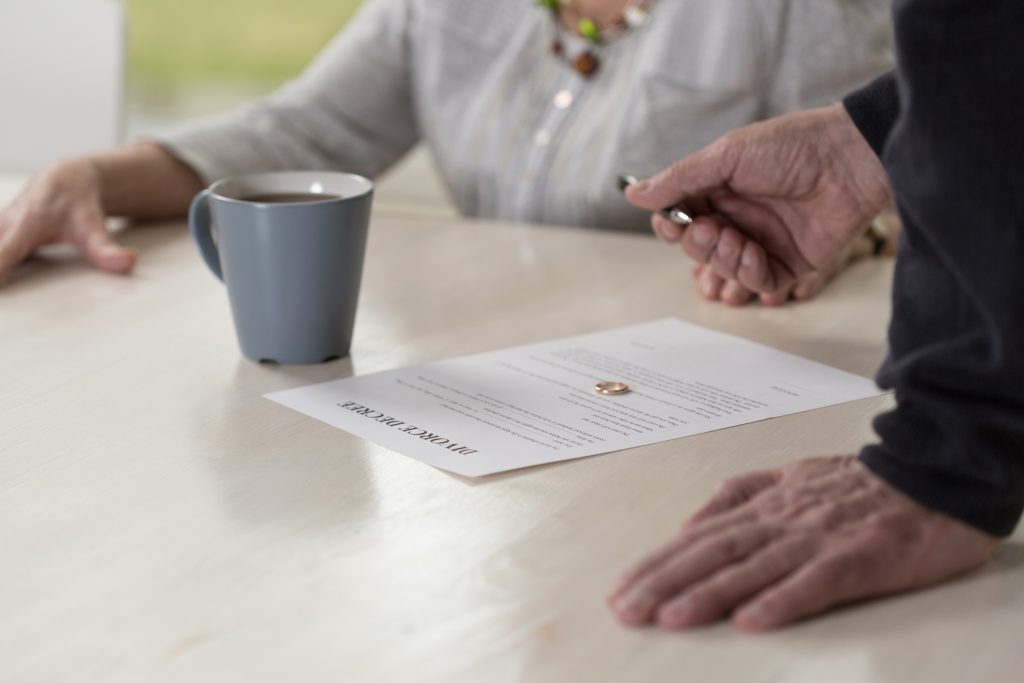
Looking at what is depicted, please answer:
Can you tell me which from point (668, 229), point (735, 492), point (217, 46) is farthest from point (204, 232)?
point (217, 46)

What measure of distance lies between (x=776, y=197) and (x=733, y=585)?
1.68 feet

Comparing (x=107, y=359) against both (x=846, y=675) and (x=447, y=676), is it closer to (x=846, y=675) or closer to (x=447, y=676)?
(x=447, y=676)

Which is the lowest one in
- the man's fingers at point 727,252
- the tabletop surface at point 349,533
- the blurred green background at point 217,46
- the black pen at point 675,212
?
the blurred green background at point 217,46

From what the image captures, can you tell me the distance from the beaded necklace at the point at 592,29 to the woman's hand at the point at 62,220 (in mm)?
578

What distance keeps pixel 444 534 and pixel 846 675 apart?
20cm

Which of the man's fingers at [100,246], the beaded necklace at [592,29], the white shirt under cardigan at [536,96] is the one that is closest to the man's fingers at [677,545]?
the man's fingers at [100,246]

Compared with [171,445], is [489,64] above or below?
above

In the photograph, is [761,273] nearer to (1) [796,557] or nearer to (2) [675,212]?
(2) [675,212]

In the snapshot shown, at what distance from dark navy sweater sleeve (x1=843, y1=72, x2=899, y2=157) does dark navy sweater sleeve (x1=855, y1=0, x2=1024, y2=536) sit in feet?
0.66

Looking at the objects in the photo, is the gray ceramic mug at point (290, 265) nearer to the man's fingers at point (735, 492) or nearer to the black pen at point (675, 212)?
the black pen at point (675, 212)

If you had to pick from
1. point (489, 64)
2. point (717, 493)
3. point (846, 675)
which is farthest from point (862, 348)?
point (489, 64)

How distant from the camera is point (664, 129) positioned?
54.0 inches

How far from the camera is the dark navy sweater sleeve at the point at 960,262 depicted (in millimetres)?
515

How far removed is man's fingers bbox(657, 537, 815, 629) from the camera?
50 centimetres
